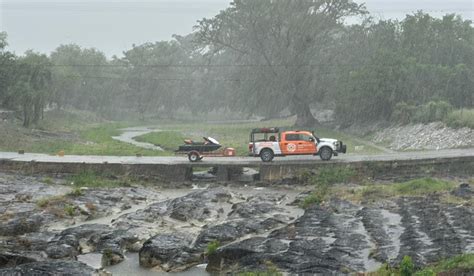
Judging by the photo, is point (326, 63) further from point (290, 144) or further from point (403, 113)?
point (290, 144)

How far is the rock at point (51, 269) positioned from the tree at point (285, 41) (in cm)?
5594

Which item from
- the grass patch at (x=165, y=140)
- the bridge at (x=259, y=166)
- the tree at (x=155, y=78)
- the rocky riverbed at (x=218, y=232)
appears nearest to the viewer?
the rocky riverbed at (x=218, y=232)

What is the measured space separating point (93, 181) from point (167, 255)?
60.7 feet

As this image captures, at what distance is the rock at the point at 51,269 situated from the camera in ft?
60.3

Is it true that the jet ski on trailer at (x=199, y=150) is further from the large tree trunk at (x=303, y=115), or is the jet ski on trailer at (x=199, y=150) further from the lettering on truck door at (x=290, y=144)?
the large tree trunk at (x=303, y=115)

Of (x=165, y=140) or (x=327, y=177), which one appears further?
(x=165, y=140)

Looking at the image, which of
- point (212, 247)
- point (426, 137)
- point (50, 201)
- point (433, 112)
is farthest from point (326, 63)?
point (212, 247)

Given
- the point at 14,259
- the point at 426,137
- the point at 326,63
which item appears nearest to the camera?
the point at 14,259

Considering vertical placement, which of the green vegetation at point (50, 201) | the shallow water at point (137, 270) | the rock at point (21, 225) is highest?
the green vegetation at point (50, 201)

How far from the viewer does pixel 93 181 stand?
39.2 meters

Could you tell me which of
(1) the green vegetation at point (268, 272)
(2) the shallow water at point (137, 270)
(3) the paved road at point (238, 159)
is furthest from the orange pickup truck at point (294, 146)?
(1) the green vegetation at point (268, 272)

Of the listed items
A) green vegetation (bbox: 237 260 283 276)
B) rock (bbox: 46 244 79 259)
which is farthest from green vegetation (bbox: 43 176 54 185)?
green vegetation (bbox: 237 260 283 276)

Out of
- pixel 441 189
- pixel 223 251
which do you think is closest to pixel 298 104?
pixel 441 189

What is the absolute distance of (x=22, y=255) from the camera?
20844 mm
